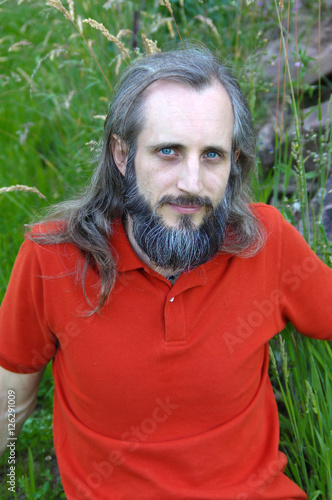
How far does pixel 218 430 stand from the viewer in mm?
1867

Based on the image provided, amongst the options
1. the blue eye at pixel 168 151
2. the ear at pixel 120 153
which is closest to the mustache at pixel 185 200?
the blue eye at pixel 168 151

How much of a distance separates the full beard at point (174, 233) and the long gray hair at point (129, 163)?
0.34 ft

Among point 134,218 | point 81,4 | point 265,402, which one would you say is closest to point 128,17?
point 81,4

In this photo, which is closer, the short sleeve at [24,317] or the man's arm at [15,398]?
the short sleeve at [24,317]

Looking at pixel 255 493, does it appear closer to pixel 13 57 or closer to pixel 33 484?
pixel 33 484

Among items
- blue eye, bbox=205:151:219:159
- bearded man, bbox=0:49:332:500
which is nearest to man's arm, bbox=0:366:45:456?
bearded man, bbox=0:49:332:500

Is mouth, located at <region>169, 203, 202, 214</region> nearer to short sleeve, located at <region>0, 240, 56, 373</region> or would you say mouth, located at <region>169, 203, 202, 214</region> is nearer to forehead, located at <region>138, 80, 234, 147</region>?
forehead, located at <region>138, 80, 234, 147</region>

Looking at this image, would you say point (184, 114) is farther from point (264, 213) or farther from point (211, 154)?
point (264, 213)

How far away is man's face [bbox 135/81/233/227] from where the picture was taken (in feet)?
5.62

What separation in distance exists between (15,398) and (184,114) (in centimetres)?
128

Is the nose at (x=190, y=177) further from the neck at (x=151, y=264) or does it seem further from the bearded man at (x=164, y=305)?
the neck at (x=151, y=264)

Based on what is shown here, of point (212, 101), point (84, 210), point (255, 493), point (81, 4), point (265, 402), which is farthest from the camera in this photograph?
point (81, 4)

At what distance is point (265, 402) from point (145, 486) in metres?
0.64

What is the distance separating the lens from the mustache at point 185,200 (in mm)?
1747
